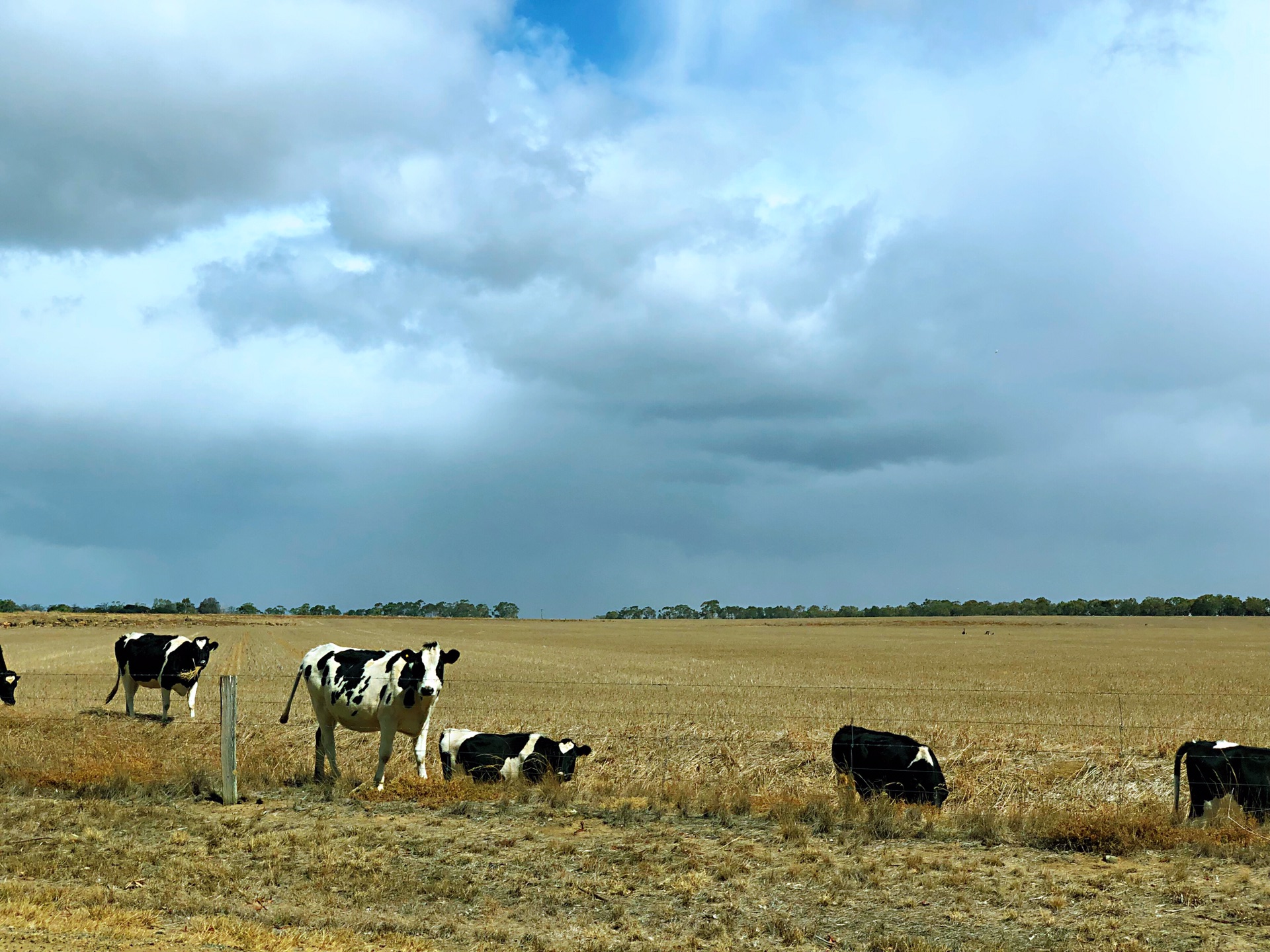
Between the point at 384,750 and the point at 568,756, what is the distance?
318cm

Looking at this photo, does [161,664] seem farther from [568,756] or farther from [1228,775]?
[1228,775]

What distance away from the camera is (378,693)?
14.4 metres

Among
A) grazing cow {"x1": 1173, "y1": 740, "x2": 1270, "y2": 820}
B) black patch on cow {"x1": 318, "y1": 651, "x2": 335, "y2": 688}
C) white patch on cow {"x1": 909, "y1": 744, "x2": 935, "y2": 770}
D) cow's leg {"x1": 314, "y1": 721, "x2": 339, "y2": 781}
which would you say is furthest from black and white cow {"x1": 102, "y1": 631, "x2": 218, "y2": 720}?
grazing cow {"x1": 1173, "y1": 740, "x2": 1270, "y2": 820}

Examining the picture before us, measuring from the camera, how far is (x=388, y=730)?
14203 millimetres

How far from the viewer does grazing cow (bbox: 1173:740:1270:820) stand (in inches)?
510

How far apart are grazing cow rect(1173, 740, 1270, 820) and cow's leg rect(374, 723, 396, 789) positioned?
10.3 metres

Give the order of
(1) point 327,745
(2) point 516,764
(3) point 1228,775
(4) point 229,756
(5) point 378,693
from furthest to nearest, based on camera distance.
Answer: (2) point 516,764, (1) point 327,745, (5) point 378,693, (3) point 1228,775, (4) point 229,756

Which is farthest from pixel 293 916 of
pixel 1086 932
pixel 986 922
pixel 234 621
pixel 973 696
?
pixel 234 621

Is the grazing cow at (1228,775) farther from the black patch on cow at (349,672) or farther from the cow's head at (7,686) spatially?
the cow's head at (7,686)

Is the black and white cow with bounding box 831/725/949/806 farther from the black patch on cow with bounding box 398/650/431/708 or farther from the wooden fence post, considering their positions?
the wooden fence post

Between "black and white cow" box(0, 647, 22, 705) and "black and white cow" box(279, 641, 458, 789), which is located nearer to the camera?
"black and white cow" box(279, 641, 458, 789)

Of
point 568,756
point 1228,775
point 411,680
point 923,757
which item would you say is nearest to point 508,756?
point 568,756

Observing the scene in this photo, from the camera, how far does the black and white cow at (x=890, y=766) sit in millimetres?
14656

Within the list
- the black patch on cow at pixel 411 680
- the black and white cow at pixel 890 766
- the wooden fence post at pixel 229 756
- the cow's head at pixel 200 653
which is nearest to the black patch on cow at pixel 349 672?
the black patch on cow at pixel 411 680
